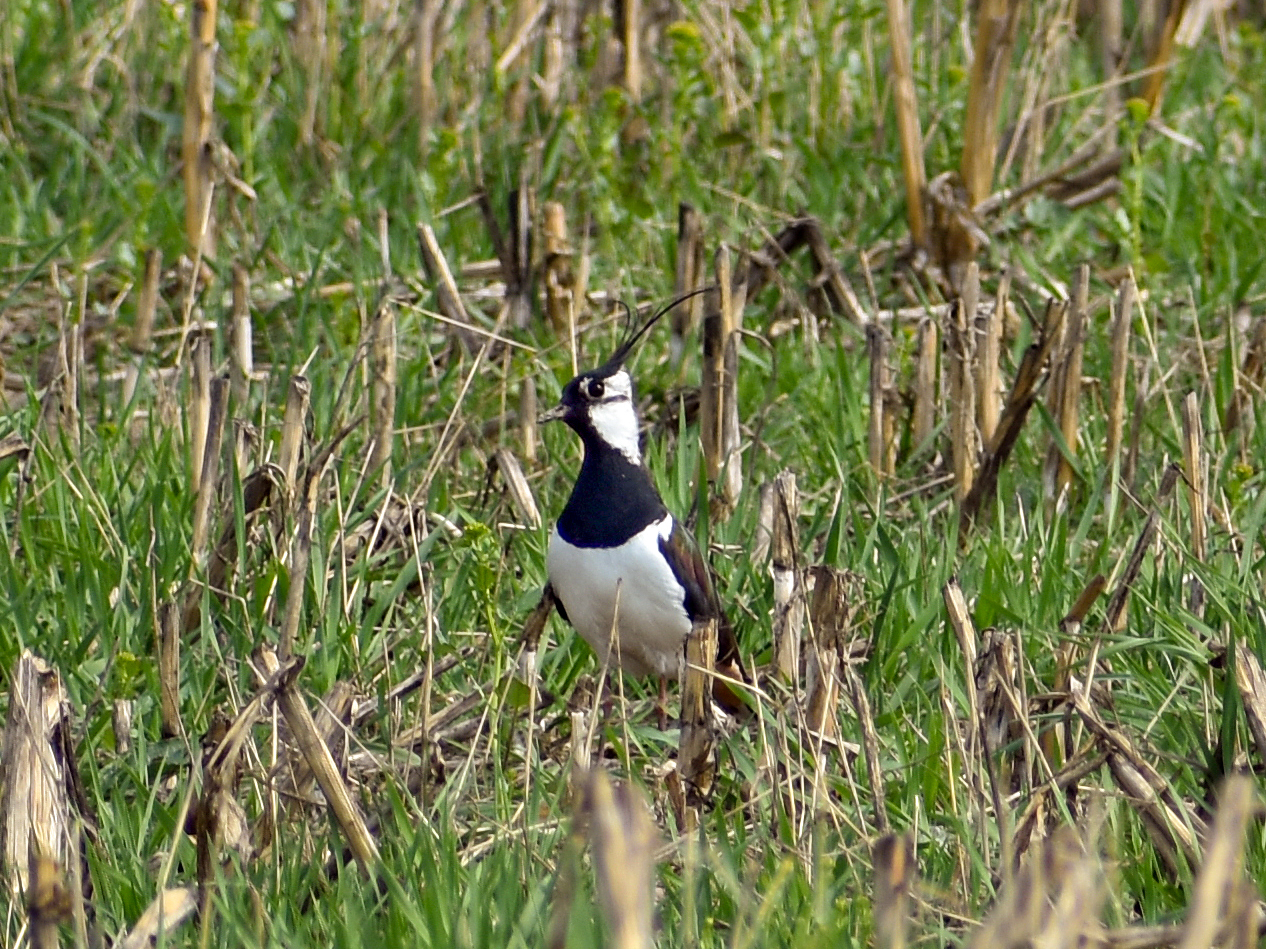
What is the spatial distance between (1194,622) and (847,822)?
935 millimetres

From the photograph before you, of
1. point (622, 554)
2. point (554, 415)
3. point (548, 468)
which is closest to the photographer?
point (622, 554)

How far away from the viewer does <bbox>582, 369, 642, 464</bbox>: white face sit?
3.30m

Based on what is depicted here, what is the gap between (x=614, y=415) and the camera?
131 inches

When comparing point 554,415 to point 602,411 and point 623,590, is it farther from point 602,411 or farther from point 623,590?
point 623,590

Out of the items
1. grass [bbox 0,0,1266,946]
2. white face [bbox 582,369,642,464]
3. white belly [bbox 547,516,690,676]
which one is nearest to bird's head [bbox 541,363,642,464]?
white face [bbox 582,369,642,464]

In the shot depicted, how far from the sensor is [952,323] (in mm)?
3906

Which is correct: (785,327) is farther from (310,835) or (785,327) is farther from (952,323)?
(310,835)

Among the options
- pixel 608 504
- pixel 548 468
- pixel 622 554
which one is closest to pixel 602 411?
pixel 608 504

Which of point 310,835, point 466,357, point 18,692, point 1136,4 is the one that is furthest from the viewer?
point 1136,4

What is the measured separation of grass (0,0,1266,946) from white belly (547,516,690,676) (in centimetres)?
16

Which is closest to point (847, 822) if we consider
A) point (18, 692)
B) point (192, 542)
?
point (18, 692)

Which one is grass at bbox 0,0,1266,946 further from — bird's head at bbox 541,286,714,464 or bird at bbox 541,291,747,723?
bird's head at bbox 541,286,714,464

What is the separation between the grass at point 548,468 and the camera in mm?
2391

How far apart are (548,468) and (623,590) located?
38.6 inches
